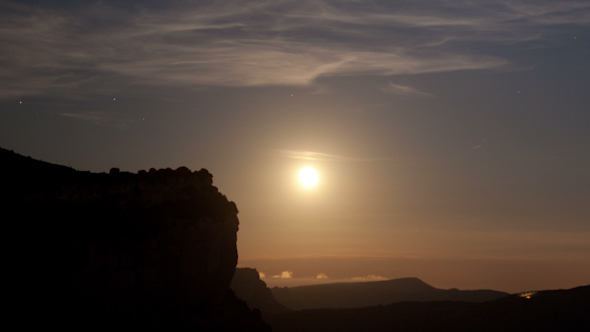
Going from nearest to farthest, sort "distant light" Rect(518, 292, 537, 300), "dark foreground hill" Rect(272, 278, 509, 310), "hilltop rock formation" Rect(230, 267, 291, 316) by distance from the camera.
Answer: "distant light" Rect(518, 292, 537, 300)
"hilltop rock formation" Rect(230, 267, 291, 316)
"dark foreground hill" Rect(272, 278, 509, 310)

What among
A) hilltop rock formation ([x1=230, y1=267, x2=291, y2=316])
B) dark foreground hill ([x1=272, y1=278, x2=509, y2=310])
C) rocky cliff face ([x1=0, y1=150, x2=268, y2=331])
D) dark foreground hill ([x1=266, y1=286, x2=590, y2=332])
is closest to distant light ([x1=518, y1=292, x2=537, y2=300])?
dark foreground hill ([x1=266, y1=286, x2=590, y2=332])

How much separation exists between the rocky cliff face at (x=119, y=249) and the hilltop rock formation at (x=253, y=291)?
67.1 m

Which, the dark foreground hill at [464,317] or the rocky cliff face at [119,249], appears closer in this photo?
the rocky cliff face at [119,249]

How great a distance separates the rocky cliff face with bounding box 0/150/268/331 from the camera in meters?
31.5

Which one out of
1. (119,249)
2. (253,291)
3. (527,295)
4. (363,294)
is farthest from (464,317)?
(363,294)

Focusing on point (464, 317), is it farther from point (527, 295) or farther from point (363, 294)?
point (363, 294)

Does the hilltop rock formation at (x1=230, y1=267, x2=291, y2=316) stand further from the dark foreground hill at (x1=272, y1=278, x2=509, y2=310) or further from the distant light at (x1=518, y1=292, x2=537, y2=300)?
the distant light at (x1=518, y1=292, x2=537, y2=300)

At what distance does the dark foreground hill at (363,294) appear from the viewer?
147000 millimetres

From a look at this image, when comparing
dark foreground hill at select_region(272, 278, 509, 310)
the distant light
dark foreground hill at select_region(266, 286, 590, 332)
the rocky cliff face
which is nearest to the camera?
the rocky cliff face

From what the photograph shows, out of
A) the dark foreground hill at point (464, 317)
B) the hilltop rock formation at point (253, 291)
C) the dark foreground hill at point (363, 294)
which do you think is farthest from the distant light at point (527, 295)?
the dark foreground hill at point (363, 294)

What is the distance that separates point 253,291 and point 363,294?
175ft

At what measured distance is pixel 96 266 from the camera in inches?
1315

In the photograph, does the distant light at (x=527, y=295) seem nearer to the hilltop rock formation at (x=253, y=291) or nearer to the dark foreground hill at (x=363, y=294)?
the hilltop rock formation at (x=253, y=291)

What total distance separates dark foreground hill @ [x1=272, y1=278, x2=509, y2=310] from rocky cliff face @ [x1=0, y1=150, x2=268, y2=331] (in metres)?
101
